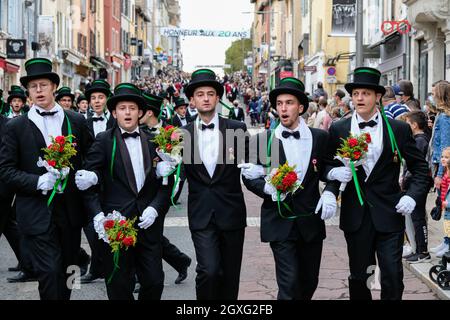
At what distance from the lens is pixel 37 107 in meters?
6.77

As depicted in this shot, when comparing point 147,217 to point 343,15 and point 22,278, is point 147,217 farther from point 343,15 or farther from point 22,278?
point 343,15

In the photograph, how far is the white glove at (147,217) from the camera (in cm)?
631

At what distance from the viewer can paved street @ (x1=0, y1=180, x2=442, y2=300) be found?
8.34 m

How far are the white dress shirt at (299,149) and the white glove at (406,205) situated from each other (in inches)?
29.3

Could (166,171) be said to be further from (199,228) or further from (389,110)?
(389,110)

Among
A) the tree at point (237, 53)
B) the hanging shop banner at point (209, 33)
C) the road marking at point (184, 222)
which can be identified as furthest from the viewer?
the tree at point (237, 53)

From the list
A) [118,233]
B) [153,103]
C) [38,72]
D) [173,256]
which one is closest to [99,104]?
[153,103]

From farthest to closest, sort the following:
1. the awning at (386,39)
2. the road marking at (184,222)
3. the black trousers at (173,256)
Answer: the awning at (386,39)
the road marking at (184,222)
the black trousers at (173,256)

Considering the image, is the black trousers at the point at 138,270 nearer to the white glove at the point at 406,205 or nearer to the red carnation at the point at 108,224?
the red carnation at the point at 108,224

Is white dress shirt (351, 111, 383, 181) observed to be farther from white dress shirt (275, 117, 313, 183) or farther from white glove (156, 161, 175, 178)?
white glove (156, 161, 175, 178)

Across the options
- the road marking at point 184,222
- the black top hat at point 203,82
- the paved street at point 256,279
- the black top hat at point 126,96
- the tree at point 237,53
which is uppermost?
the tree at point 237,53

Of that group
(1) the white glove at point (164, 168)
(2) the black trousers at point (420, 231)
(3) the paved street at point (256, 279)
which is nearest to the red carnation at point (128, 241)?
(1) the white glove at point (164, 168)

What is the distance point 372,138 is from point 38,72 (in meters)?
2.66

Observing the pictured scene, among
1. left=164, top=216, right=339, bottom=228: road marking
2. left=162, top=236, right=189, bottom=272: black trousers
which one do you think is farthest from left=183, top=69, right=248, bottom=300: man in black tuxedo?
left=164, top=216, right=339, bottom=228: road marking
